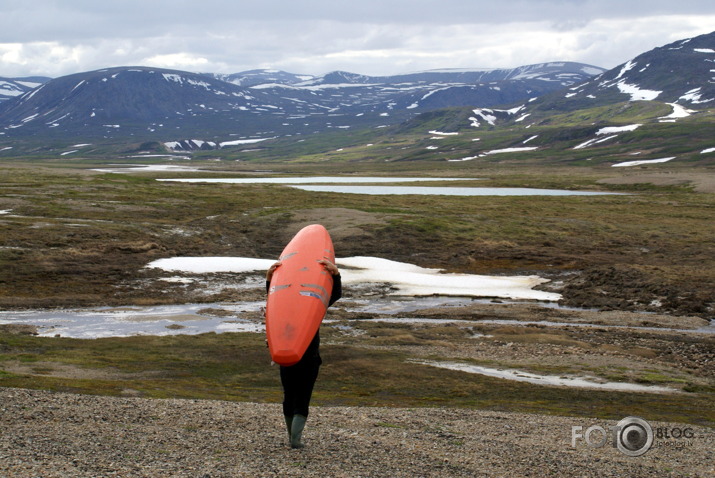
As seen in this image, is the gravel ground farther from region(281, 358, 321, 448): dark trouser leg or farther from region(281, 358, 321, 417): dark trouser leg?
region(281, 358, 321, 417): dark trouser leg

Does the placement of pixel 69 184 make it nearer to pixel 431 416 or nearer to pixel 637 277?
pixel 637 277

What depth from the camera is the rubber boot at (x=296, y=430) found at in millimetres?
16781

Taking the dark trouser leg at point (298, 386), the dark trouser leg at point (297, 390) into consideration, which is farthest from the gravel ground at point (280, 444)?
the dark trouser leg at point (298, 386)

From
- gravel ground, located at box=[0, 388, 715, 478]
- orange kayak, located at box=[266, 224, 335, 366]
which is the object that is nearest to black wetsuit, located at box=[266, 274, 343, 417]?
orange kayak, located at box=[266, 224, 335, 366]

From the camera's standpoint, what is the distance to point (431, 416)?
22984 millimetres

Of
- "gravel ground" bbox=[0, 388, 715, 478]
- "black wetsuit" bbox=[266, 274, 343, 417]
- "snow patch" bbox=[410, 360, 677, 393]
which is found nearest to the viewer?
"gravel ground" bbox=[0, 388, 715, 478]

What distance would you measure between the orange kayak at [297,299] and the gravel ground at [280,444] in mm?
2607

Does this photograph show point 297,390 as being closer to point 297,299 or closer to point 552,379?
point 297,299

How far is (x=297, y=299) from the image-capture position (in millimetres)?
17734

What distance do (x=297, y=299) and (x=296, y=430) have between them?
3154 millimetres

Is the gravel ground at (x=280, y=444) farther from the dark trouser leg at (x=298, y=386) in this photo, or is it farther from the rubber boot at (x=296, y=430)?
the dark trouser leg at (x=298, y=386)

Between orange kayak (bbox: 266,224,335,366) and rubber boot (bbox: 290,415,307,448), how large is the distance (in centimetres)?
138

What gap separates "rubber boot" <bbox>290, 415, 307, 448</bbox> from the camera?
1678 centimetres

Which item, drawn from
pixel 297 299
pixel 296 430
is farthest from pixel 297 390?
pixel 297 299
